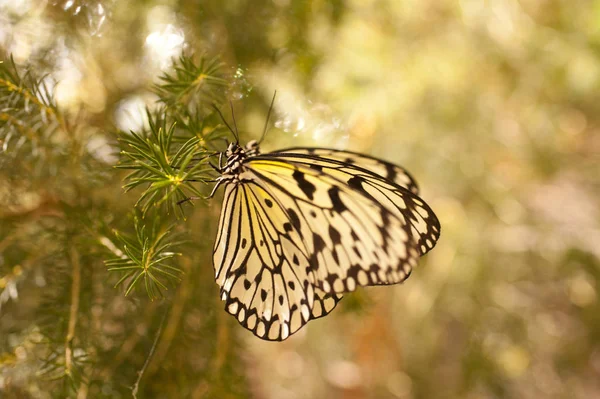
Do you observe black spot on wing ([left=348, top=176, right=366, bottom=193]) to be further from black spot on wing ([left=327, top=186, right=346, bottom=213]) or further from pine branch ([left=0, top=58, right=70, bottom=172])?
pine branch ([left=0, top=58, right=70, bottom=172])

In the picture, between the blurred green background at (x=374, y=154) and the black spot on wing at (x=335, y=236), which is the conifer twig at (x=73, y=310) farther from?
the black spot on wing at (x=335, y=236)

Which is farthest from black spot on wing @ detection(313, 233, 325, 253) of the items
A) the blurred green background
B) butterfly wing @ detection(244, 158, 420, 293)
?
the blurred green background

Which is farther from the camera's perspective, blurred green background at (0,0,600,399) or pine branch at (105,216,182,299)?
blurred green background at (0,0,600,399)

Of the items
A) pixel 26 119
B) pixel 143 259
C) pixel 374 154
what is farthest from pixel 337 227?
pixel 374 154

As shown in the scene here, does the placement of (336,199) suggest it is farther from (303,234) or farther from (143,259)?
(143,259)

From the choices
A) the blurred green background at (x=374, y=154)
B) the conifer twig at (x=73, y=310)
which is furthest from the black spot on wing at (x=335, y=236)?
the conifer twig at (x=73, y=310)

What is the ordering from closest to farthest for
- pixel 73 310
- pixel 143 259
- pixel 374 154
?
pixel 143 259, pixel 73 310, pixel 374 154
